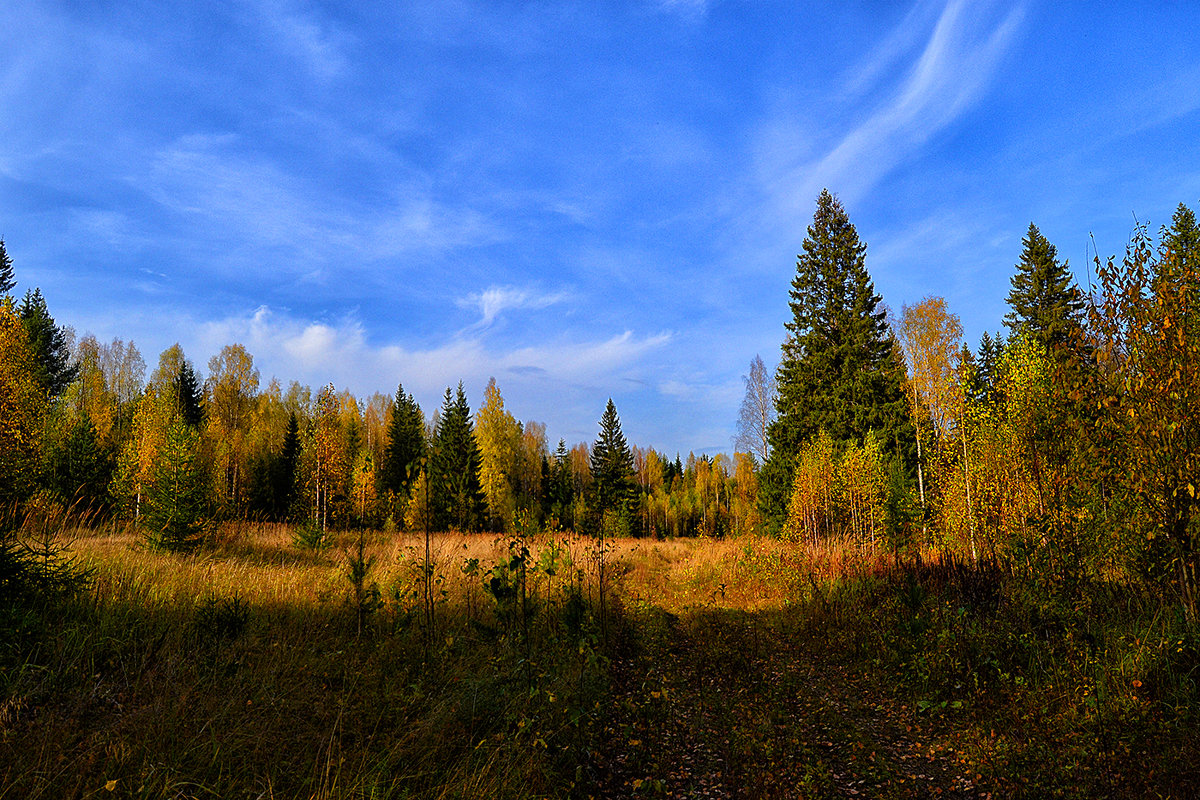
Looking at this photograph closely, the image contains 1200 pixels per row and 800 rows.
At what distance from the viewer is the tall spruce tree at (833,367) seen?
79.5 ft

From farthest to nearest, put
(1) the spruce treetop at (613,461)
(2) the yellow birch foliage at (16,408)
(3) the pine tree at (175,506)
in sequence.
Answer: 1. (1) the spruce treetop at (613,461)
2. (2) the yellow birch foliage at (16,408)
3. (3) the pine tree at (175,506)

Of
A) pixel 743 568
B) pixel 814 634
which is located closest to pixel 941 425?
pixel 743 568

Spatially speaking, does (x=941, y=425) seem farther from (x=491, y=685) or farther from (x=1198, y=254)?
(x=491, y=685)

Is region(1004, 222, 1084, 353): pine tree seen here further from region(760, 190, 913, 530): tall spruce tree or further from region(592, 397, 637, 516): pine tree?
region(592, 397, 637, 516): pine tree

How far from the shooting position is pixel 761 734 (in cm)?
554

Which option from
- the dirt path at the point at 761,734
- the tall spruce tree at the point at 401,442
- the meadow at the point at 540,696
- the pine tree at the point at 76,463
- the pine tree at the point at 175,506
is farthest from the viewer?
the tall spruce tree at the point at 401,442

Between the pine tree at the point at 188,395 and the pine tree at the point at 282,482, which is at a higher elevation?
the pine tree at the point at 188,395

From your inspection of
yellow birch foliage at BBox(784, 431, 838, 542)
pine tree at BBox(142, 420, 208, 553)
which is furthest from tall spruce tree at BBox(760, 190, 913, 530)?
pine tree at BBox(142, 420, 208, 553)

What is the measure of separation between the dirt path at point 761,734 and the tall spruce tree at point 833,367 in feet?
58.8

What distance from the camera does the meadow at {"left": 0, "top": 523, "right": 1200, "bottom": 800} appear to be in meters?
3.48

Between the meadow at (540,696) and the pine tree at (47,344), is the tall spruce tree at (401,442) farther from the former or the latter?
the meadow at (540,696)

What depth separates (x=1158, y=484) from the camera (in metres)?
5.41

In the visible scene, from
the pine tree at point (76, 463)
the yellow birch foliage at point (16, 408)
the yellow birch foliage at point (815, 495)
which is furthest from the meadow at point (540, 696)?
the pine tree at point (76, 463)

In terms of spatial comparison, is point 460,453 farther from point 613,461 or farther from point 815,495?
point 815,495
